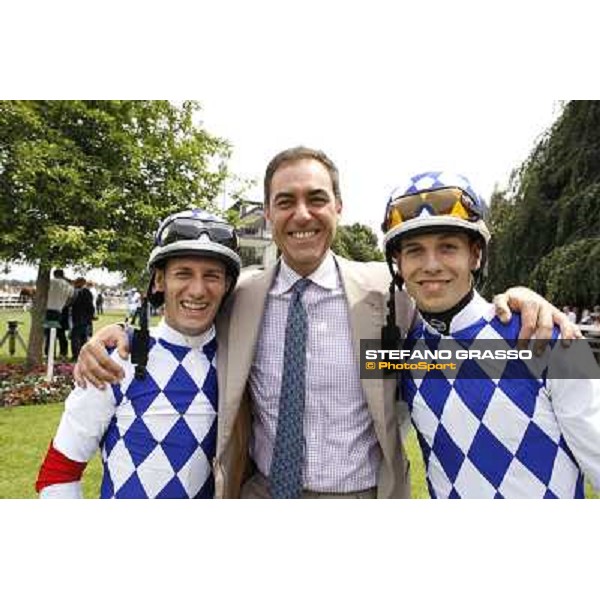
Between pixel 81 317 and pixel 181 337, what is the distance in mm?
1538

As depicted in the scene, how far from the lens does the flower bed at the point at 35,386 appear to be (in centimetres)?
293

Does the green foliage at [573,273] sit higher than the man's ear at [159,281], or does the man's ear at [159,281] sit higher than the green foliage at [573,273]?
the green foliage at [573,273]

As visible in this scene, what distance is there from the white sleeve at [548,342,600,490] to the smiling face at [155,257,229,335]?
0.93 meters

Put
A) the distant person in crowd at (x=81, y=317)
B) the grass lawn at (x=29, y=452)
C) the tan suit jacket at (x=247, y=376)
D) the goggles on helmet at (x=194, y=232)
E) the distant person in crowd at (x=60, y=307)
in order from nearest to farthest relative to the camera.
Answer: the tan suit jacket at (x=247, y=376) → the goggles on helmet at (x=194, y=232) → the grass lawn at (x=29, y=452) → the distant person in crowd at (x=81, y=317) → the distant person in crowd at (x=60, y=307)

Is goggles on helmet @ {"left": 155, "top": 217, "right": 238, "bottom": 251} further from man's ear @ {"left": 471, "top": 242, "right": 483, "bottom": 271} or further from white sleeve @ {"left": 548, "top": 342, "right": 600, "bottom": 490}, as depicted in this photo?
white sleeve @ {"left": 548, "top": 342, "right": 600, "bottom": 490}

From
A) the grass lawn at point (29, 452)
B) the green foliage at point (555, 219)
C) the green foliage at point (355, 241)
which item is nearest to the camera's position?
the green foliage at point (355, 241)

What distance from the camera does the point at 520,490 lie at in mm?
1275

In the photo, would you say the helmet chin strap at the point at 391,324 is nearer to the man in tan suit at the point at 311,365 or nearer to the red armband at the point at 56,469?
the man in tan suit at the point at 311,365

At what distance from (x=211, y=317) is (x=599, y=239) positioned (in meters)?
5.42

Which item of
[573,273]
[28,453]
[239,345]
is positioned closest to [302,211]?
[239,345]

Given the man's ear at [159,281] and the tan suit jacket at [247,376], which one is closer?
the tan suit jacket at [247,376]

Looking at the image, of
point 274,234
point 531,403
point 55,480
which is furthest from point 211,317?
point 531,403

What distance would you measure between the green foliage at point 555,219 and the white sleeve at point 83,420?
384 cm

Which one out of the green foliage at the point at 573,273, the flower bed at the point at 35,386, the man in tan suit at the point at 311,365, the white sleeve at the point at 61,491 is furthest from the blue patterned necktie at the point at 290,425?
the green foliage at the point at 573,273
